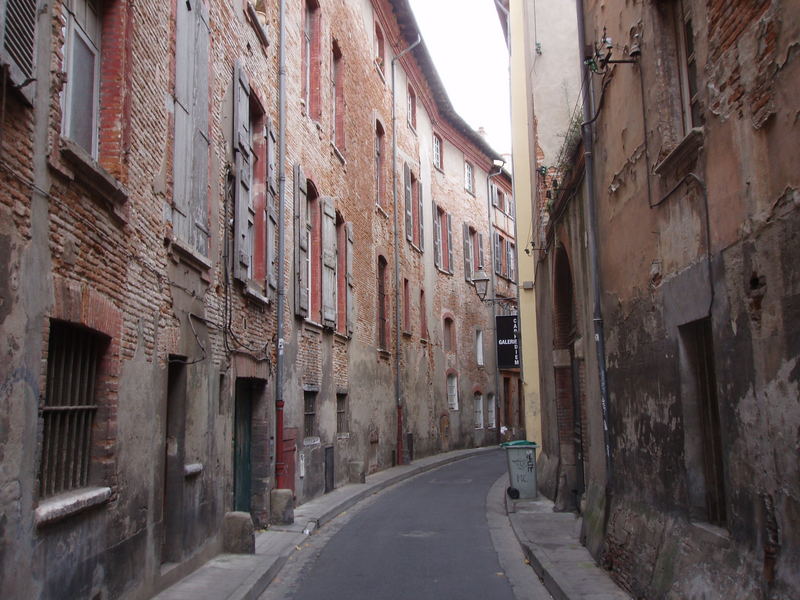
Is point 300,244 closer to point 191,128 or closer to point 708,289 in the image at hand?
point 191,128

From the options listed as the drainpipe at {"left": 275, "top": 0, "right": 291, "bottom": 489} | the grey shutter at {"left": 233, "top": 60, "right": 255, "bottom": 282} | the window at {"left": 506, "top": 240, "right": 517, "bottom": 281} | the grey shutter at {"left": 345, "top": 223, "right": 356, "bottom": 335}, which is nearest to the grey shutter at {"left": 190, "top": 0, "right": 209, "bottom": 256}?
the grey shutter at {"left": 233, "top": 60, "right": 255, "bottom": 282}

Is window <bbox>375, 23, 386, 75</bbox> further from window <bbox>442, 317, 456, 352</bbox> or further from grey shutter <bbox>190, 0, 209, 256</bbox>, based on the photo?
grey shutter <bbox>190, 0, 209, 256</bbox>

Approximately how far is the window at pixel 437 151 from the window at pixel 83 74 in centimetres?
2322

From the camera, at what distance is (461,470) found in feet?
72.0

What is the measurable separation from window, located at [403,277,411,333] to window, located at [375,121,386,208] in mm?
3140

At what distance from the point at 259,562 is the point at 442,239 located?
70.7 ft

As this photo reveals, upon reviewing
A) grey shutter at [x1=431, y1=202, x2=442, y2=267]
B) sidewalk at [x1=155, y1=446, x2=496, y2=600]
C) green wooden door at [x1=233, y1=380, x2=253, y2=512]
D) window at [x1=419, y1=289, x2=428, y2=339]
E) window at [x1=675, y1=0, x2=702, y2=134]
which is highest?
grey shutter at [x1=431, y1=202, x2=442, y2=267]

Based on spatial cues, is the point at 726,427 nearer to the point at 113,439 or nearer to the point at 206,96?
the point at 113,439

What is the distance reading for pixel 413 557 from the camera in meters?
9.57

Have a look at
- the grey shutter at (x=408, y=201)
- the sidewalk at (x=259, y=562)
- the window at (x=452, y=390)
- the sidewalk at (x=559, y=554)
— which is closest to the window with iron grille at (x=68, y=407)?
the sidewalk at (x=259, y=562)

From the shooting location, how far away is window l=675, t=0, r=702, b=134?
6215mm

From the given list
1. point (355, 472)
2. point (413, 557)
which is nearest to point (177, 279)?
point (413, 557)

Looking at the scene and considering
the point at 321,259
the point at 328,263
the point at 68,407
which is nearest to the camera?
the point at 68,407

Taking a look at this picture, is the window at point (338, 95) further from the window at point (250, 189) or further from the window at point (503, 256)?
the window at point (503, 256)
